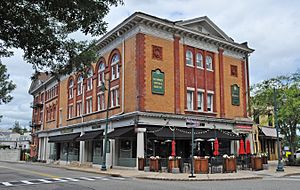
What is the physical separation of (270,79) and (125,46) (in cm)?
1396

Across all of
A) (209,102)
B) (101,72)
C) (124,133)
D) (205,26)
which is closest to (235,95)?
(209,102)

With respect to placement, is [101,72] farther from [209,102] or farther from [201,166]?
[201,166]

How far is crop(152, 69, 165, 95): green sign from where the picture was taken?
2761cm

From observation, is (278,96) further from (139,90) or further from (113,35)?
(113,35)

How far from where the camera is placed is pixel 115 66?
31.2 metres

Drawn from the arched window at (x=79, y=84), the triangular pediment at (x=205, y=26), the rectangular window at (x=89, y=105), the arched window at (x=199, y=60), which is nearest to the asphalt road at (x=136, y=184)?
the arched window at (x=199, y=60)

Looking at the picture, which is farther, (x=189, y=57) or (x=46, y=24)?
(x=189, y=57)

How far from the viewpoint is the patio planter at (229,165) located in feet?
71.9

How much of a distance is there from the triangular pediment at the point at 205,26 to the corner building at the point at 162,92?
94 mm

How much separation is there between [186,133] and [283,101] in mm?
9125

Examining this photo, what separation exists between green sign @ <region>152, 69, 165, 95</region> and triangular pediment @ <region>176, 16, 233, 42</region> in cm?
545

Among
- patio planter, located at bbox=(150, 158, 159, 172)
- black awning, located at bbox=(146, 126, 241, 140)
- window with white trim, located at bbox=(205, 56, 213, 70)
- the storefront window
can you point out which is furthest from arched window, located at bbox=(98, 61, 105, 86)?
patio planter, located at bbox=(150, 158, 159, 172)

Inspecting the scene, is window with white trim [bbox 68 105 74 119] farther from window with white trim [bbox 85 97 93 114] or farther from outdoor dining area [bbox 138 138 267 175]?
outdoor dining area [bbox 138 138 267 175]

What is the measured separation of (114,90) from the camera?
30781 millimetres
